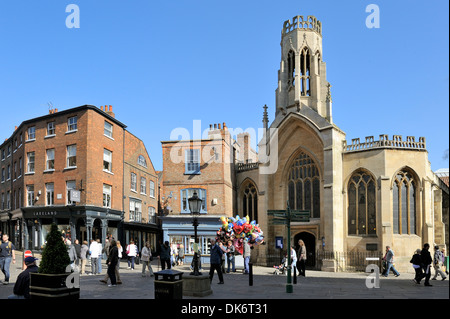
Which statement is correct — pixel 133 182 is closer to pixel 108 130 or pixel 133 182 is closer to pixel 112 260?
pixel 108 130

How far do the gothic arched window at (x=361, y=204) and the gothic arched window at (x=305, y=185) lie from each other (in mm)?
2386

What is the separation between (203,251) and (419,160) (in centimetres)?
1677

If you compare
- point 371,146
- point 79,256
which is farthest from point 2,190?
point 371,146

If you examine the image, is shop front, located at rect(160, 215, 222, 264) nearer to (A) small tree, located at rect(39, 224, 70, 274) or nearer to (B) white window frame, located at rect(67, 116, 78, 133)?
(B) white window frame, located at rect(67, 116, 78, 133)

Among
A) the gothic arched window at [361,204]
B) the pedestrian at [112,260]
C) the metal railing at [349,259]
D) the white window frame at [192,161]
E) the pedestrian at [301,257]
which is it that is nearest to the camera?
the pedestrian at [112,260]

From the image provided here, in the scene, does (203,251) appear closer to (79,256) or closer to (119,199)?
(119,199)

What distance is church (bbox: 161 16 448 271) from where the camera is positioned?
94.2 feet

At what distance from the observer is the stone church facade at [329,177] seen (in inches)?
1128

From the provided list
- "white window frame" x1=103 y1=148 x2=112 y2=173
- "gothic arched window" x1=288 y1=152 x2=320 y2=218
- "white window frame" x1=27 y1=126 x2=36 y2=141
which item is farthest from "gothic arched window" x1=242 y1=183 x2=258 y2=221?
"white window frame" x1=27 y1=126 x2=36 y2=141

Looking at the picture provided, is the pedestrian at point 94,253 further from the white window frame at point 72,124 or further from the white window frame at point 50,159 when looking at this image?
the white window frame at point 50,159

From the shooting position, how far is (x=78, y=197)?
1224 inches

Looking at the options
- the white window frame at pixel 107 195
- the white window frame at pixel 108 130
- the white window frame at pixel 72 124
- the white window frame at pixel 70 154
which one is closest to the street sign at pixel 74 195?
the white window frame at pixel 70 154

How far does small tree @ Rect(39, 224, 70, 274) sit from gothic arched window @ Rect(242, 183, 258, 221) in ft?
81.6

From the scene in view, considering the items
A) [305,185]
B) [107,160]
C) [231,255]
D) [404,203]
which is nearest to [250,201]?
[305,185]
